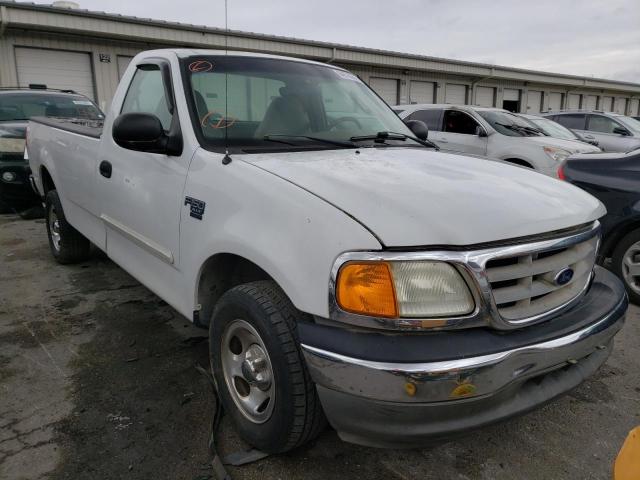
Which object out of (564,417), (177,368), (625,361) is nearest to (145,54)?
(177,368)

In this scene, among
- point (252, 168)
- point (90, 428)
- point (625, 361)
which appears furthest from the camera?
point (625, 361)

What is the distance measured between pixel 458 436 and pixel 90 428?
1.76m

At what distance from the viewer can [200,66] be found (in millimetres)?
2873

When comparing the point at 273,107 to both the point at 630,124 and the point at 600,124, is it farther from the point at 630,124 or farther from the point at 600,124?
the point at 630,124

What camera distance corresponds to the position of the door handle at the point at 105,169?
329cm

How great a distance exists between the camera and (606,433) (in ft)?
8.17

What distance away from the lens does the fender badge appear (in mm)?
2355

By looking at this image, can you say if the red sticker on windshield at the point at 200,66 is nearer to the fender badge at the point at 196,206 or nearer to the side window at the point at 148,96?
the side window at the point at 148,96

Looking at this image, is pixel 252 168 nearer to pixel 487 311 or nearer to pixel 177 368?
pixel 487 311

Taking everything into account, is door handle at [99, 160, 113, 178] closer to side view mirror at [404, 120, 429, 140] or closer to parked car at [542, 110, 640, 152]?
side view mirror at [404, 120, 429, 140]

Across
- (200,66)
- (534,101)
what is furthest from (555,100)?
(200,66)

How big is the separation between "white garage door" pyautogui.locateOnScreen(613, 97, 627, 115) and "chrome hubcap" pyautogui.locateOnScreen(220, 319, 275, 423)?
43003mm

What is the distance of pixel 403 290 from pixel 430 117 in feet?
27.1

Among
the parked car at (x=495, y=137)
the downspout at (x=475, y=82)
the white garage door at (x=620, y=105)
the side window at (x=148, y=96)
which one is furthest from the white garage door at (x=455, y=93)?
the side window at (x=148, y=96)
